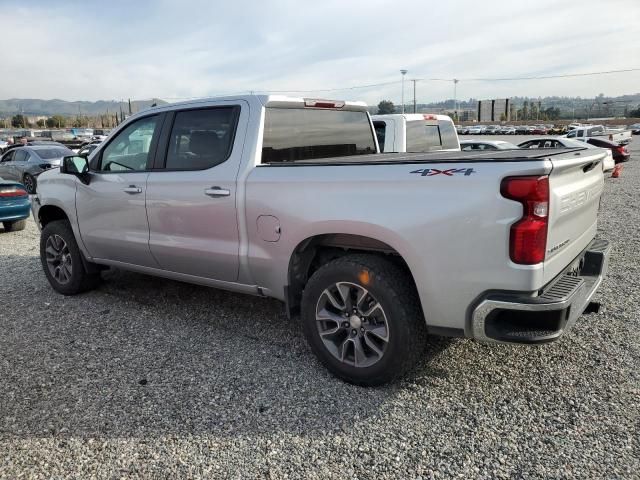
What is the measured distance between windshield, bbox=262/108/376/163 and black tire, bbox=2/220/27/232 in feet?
25.2

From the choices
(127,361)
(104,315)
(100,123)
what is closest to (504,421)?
(127,361)

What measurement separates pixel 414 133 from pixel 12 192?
7311 mm

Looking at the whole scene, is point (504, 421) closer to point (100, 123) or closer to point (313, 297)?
point (313, 297)

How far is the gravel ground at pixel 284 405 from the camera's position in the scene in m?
2.71

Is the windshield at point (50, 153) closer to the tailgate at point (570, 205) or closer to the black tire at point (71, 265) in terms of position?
the black tire at point (71, 265)

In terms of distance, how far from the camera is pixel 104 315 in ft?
16.3

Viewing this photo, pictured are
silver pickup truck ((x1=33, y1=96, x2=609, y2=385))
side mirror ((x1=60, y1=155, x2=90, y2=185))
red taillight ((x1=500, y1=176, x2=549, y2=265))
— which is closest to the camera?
red taillight ((x1=500, y1=176, x2=549, y2=265))

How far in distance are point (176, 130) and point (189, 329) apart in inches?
68.1

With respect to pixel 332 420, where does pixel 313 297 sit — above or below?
above

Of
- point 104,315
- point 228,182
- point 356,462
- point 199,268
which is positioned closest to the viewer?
point 356,462

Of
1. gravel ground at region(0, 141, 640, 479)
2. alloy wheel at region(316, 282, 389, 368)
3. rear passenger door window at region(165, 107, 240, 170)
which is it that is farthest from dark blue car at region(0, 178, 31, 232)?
alloy wheel at region(316, 282, 389, 368)

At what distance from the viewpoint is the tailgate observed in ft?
9.23

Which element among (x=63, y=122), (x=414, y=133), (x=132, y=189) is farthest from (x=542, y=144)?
(x=63, y=122)

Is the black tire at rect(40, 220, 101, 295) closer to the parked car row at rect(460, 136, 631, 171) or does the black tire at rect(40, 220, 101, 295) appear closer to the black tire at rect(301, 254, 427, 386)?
the black tire at rect(301, 254, 427, 386)
